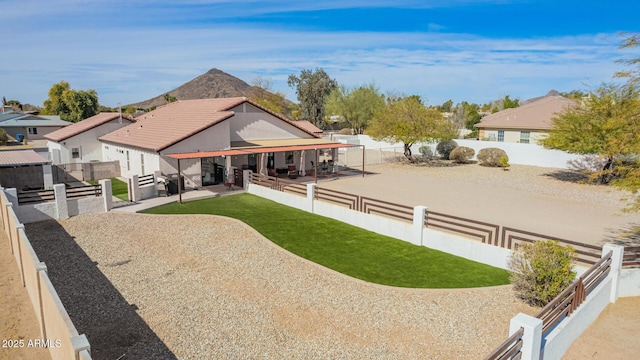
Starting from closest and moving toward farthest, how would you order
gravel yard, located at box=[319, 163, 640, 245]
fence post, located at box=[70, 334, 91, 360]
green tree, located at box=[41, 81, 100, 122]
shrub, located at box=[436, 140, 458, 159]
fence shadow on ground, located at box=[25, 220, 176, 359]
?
1. fence post, located at box=[70, 334, 91, 360]
2. fence shadow on ground, located at box=[25, 220, 176, 359]
3. gravel yard, located at box=[319, 163, 640, 245]
4. shrub, located at box=[436, 140, 458, 159]
5. green tree, located at box=[41, 81, 100, 122]

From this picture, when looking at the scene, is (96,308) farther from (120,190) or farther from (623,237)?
(623,237)

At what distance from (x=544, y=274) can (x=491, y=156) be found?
27.0 meters

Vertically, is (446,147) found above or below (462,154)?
above

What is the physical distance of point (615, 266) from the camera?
34.9 ft

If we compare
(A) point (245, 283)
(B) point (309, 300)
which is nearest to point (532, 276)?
(B) point (309, 300)

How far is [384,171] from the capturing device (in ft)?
108

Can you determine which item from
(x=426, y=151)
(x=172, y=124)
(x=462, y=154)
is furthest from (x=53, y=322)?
(x=426, y=151)

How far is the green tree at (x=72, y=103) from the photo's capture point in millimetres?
76938

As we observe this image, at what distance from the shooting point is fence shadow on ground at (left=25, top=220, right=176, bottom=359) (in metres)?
7.99

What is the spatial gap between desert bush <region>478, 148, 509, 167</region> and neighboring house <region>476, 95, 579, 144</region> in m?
5.32

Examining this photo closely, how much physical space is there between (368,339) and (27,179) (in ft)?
74.3

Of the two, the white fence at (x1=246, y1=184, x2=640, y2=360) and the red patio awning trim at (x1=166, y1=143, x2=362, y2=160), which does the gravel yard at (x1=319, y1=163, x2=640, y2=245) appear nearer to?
the red patio awning trim at (x1=166, y1=143, x2=362, y2=160)

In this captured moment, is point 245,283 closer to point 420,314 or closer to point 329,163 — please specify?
point 420,314

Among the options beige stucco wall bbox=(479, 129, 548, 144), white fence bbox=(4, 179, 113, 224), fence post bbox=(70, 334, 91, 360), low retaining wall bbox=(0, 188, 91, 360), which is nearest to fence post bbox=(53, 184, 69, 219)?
white fence bbox=(4, 179, 113, 224)
